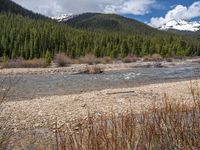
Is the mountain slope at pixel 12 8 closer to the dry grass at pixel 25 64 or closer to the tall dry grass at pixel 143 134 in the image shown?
the dry grass at pixel 25 64

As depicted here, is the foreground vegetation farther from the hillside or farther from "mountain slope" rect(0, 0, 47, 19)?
"mountain slope" rect(0, 0, 47, 19)

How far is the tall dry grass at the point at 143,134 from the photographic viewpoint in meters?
3.11

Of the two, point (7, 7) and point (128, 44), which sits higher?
point (7, 7)

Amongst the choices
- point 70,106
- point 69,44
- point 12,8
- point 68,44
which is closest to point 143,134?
point 70,106

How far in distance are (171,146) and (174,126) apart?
0.65 ft

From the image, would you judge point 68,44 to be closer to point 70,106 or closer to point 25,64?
point 25,64

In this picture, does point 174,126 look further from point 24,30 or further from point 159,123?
point 24,30

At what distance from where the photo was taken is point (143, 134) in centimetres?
340

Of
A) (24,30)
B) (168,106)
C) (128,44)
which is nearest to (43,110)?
(168,106)

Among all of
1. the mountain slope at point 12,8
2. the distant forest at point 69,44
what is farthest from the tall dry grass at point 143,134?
the mountain slope at point 12,8

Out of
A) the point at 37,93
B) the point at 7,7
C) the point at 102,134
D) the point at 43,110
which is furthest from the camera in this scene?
the point at 7,7

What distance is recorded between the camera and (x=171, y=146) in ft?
11.7

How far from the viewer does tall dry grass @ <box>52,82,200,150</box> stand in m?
3.11

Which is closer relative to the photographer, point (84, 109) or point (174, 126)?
point (174, 126)
